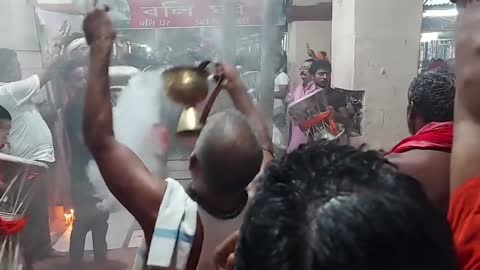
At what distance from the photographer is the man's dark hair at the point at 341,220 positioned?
14.0 inches

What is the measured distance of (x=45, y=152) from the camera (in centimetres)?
213

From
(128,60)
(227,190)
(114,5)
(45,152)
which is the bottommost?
(45,152)

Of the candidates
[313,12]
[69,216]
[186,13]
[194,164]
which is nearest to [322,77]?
[313,12]

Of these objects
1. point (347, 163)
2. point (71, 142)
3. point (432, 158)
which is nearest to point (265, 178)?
point (347, 163)

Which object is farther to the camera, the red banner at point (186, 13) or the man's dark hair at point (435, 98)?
the red banner at point (186, 13)

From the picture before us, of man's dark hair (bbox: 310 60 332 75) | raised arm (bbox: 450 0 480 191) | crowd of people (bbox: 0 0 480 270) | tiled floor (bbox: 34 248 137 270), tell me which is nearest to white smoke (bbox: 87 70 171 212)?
crowd of people (bbox: 0 0 480 270)

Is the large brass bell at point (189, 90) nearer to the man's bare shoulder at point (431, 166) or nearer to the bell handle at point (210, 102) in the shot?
the bell handle at point (210, 102)

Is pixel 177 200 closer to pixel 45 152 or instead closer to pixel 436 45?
pixel 45 152

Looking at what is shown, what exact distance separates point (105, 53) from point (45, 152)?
135 centimetres

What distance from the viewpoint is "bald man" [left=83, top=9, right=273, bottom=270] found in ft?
2.77

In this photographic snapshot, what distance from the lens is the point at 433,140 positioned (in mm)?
995

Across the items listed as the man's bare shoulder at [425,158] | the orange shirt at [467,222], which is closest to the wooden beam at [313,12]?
the man's bare shoulder at [425,158]

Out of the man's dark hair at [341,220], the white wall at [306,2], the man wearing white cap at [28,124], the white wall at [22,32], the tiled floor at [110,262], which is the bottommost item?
the tiled floor at [110,262]

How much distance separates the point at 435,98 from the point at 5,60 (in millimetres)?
1522
